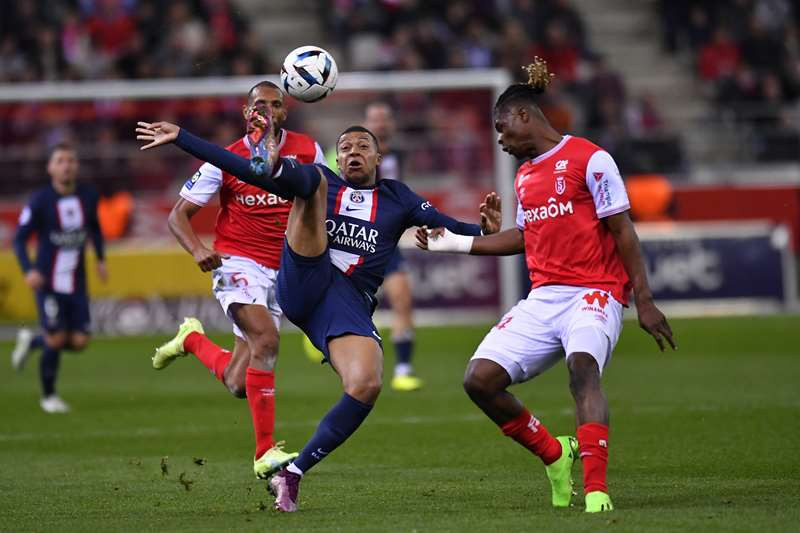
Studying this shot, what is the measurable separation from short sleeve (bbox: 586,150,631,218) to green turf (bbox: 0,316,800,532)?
155 centimetres

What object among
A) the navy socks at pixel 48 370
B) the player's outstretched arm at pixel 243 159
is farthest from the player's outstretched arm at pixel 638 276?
the navy socks at pixel 48 370

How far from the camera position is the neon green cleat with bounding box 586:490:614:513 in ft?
23.9

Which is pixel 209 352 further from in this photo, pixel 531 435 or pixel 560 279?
pixel 560 279

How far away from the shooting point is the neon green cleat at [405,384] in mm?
14695

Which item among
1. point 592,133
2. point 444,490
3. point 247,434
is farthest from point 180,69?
point 444,490

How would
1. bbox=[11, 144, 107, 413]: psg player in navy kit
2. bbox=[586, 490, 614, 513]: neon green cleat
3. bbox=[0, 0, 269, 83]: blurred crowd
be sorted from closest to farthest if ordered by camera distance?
bbox=[586, 490, 614, 513]: neon green cleat → bbox=[11, 144, 107, 413]: psg player in navy kit → bbox=[0, 0, 269, 83]: blurred crowd

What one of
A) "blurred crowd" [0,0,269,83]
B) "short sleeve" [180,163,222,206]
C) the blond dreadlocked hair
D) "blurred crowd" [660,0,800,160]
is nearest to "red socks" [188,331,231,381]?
"short sleeve" [180,163,222,206]

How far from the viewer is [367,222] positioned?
836 centimetres

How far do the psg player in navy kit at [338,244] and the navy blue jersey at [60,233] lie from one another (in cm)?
639

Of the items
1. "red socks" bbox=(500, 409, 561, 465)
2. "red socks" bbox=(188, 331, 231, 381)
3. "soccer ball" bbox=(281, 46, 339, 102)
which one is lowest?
"red socks" bbox=(500, 409, 561, 465)

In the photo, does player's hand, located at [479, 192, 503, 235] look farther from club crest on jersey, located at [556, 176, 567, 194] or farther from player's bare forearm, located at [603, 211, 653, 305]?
player's bare forearm, located at [603, 211, 653, 305]

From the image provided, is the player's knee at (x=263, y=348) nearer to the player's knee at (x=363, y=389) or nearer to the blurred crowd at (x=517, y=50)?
the player's knee at (x=363, y=389)

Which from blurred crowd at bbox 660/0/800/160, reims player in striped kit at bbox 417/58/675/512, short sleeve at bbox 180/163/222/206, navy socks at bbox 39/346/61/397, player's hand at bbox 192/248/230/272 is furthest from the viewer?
blurred crowd at bbox 660/0/800/160

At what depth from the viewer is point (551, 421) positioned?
11922 millimetres
